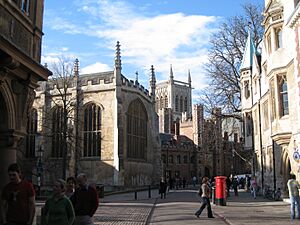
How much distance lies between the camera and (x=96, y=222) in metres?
13.3

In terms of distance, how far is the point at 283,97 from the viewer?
20.2 metres

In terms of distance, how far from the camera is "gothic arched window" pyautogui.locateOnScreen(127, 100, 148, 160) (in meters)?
42.5

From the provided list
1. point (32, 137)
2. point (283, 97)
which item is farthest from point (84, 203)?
point (32, 137)

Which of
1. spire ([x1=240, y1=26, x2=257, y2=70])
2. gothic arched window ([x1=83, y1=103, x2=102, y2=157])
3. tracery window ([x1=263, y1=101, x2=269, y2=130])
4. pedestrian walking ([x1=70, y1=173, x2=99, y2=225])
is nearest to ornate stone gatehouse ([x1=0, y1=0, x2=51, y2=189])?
pedestrian walking ([x1=70, y1=173, x2=99, y2=225])

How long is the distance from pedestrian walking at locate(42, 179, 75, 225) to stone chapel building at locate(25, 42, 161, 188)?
106ft

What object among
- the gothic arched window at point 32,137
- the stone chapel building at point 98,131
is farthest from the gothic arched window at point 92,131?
the gothic arched window at point 32,137

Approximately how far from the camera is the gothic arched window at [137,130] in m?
42.5

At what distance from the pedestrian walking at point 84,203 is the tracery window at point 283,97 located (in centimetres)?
1533

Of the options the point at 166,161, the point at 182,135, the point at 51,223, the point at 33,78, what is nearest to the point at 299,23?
the point at 33,78

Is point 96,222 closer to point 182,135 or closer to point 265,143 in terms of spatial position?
point 265,143

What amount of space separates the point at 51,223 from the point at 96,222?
793cm

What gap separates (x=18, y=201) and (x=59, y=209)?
0.59 meters

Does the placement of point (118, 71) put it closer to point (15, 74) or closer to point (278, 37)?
point (278, 37)

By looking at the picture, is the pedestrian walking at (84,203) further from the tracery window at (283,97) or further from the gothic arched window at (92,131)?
the gothic arched window at (92,131)
